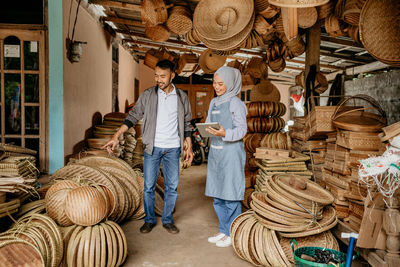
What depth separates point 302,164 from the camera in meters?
3.92

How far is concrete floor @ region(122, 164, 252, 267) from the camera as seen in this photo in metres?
2.75

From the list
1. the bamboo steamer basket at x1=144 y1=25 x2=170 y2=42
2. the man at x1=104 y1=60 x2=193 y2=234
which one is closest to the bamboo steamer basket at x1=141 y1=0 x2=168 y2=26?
the bamboo steamer basket at x1=144 y1=25 x2=170 y2=42

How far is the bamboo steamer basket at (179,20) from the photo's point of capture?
4254 millimetres

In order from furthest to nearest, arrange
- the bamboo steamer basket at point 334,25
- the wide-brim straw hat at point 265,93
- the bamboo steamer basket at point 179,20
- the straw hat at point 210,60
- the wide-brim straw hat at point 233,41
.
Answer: the straw hat at point 210,60, the wide-brim straw hat at point 265,93, the bamboo steamer basket at point 179,20, the bamboo steamer basket at point 334,25, the wide-brim straw hat at point 233,41

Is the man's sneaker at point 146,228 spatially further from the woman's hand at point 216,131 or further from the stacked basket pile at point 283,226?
the woman's hand at point 216,131

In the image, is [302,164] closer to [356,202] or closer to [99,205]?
[356,202]

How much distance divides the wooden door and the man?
1946 millimetres

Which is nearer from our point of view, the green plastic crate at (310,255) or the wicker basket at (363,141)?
the green plastic crate at (310,255)

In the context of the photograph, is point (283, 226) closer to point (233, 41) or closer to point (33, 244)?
point (33, 244)

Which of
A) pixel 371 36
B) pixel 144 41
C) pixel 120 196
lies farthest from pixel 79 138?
pixel 144 41

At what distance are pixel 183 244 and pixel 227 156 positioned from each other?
973 millimetres

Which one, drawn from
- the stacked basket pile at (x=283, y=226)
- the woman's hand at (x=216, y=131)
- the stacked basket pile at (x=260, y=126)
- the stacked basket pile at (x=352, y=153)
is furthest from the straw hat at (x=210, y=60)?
the stacked basket pile at (x=283, y=226)

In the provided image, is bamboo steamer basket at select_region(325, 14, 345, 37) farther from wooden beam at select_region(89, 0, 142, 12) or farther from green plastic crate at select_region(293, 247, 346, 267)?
wooden beam at select_region(89, 0, 142, 12)

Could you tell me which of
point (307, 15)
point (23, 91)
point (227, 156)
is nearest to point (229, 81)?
point (227, 156)
